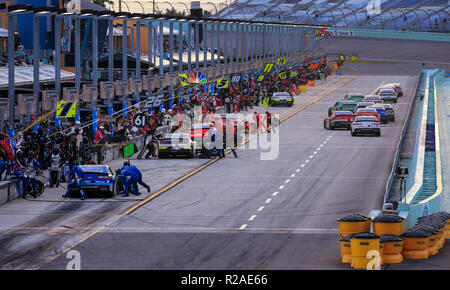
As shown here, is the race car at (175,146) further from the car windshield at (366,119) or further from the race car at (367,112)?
the race car at (367,112)

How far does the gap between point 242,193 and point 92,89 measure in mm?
16274

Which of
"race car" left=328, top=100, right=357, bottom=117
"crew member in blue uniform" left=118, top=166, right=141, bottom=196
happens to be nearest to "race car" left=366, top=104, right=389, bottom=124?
"race car" left=328, top=100, right=357, bottom=117

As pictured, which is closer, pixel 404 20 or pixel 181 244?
pixel 181 244

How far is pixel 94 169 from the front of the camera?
102 feet

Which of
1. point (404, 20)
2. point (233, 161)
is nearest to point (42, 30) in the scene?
point (233, 161)

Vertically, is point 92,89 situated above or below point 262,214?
above

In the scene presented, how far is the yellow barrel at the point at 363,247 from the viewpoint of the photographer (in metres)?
19.8

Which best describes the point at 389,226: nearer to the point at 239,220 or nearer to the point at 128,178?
the point at 239,220

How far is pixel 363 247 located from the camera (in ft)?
64.9

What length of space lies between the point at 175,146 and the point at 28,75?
37.3 ft

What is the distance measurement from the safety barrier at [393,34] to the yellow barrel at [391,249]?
14944 centimetres

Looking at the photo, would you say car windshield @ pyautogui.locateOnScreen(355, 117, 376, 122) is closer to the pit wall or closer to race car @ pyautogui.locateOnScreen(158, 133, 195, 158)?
the pit wall

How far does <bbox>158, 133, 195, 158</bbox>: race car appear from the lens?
42.6 metres
